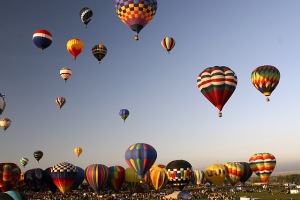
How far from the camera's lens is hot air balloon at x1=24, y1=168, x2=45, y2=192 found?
147ft

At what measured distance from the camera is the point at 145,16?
29.0 m

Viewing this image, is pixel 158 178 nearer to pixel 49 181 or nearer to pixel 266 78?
pixel 49 181

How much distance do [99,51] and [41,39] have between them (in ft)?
22.4

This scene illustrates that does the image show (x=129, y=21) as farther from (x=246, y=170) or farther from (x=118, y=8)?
(x=246, y=170)

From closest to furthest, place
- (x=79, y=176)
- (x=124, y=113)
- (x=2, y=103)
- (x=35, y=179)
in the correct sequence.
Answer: (x=2, y=103)
(x=79, y=176)
(x=35, y=179)
(x=124, y=113)

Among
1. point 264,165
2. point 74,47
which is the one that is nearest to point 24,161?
point 74,47

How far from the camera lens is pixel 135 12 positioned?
28.5 metres

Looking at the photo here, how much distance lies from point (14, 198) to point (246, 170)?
112 ft

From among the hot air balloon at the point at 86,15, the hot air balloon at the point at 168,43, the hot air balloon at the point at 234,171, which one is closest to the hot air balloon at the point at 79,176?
the hot air balloon at the point at 86,15

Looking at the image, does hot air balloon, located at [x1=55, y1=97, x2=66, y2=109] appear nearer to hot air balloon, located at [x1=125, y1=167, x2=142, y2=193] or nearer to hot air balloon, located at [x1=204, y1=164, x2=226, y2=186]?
hot air balloon, located at [x1=125, y1=167, x2=142, y2=193]

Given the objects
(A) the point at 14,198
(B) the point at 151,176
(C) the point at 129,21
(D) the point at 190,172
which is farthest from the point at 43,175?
(A) the point at 14,198

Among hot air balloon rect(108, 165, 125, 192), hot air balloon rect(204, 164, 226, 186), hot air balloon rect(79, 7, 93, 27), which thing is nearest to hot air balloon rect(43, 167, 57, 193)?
hot air balloon rect(108, 165, 125, 192)

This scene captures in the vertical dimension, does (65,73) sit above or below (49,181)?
above

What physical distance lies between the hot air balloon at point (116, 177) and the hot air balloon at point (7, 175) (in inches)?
430
